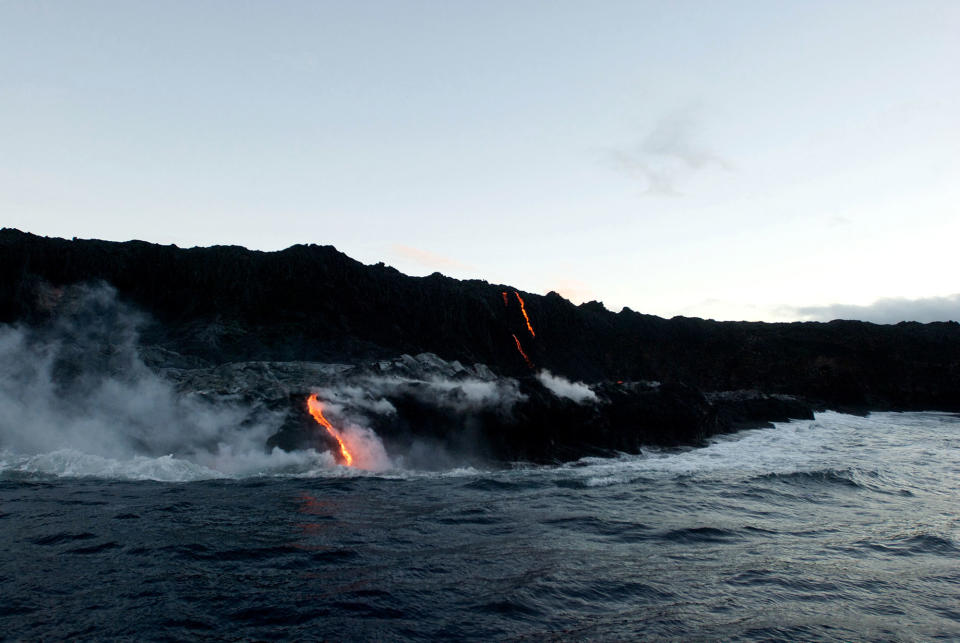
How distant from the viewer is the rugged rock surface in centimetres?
2244

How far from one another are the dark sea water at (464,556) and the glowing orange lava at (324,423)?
0.91 metres

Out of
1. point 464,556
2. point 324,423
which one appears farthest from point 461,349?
point 464,556

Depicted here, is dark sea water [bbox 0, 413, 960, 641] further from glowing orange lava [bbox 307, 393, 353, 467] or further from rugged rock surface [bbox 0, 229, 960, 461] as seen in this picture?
rugged rock surface [bbox 0, 229, 960, 461]

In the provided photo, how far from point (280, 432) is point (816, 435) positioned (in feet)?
97.8

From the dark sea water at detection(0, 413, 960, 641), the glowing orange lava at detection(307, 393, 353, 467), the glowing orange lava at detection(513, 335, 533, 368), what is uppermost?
the glowing orange lava at detection(513, 335, 533, 368)

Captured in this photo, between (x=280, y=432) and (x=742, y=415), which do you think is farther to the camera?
(x=742, y=415)

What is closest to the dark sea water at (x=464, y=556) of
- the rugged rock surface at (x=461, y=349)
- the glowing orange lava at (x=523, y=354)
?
the rugged rock surface at (x=461, y=349)

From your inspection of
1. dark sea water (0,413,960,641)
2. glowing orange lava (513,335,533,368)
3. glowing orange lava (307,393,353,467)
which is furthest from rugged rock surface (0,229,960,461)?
dark sea water (0,413,960,641)

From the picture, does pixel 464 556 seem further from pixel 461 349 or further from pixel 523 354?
pixel 523 354

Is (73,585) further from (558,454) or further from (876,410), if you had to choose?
(876,410)

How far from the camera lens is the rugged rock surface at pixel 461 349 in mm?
22438

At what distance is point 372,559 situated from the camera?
33.2 ft

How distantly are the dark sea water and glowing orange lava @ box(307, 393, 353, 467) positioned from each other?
909 millimetres

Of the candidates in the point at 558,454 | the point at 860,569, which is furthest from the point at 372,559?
the point at 558,454
